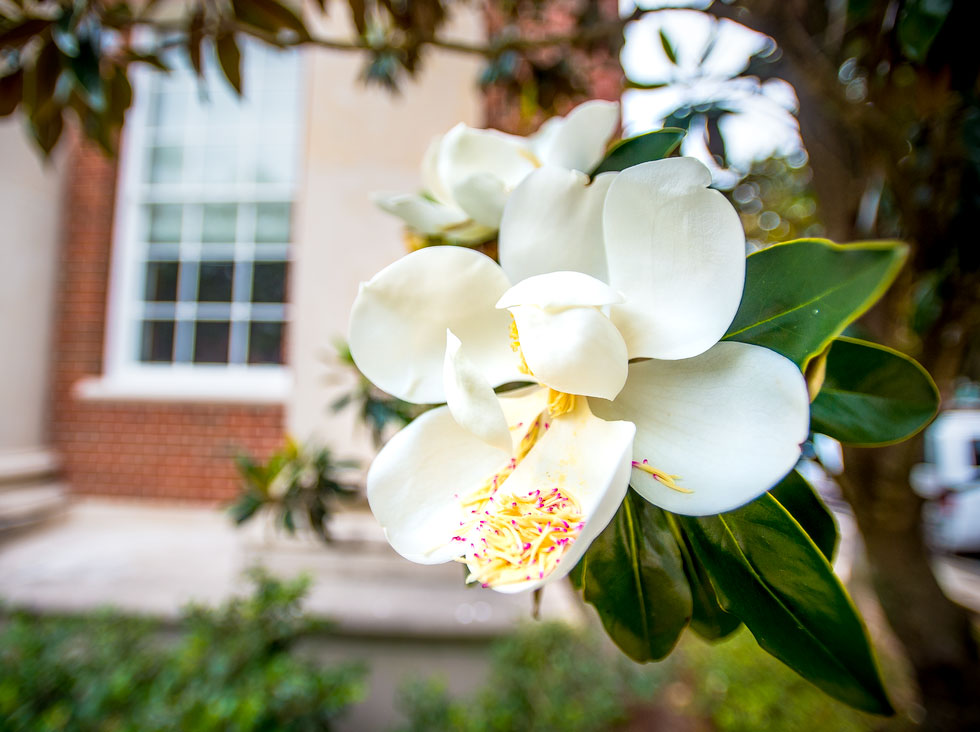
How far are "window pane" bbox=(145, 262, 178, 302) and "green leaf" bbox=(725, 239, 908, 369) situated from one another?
4.92m

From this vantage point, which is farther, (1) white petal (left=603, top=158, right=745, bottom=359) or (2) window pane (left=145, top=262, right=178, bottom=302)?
(2) window pane (left=145, top=262, right=178, bottom=302)

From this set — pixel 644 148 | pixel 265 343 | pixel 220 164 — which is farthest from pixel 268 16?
pixel 220 164

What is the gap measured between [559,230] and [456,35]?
349cm

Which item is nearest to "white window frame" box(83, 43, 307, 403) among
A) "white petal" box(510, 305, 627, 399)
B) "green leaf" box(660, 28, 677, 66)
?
"green leaf" box(660, 28, 677, 66)

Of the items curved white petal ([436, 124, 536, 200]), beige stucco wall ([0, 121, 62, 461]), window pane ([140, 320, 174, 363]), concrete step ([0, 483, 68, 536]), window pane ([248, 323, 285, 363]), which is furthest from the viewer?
window pane ([140, 320, 174, 363])

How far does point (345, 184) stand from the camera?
3109mm

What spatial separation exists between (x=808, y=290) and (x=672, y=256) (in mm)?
95

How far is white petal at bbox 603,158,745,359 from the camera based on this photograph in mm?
348

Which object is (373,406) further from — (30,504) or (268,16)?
(30,504)

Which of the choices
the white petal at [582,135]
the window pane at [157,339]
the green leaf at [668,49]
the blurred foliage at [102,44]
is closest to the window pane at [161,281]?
the window pane at [157,339]

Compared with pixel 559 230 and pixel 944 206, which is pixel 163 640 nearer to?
pixel 559 230

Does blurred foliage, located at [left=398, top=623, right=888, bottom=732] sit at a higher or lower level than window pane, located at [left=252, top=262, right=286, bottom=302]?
lower

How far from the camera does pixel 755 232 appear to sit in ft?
5.89

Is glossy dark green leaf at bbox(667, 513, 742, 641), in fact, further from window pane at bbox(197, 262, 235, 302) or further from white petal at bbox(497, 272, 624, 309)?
window pane at bbox(197, 262, 235, 302)
